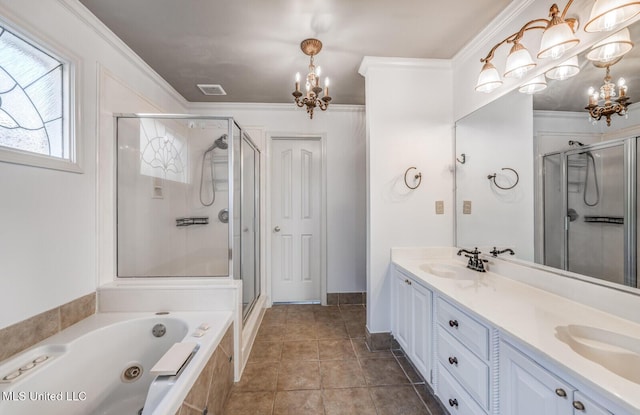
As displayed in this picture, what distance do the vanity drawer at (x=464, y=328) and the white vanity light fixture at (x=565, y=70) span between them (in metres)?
1.36

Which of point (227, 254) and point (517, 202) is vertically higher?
point (517, 202)

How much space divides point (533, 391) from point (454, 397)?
1.87 feet

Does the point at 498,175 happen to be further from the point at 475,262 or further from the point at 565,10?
the point at 565,10

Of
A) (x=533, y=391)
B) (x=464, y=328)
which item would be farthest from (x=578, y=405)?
(x=464, y=328)

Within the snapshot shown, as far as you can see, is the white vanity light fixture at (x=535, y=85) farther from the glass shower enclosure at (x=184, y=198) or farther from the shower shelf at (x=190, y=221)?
the shower shelf at (x=190, y=221)

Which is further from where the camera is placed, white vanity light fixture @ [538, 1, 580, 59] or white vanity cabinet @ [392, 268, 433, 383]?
white vanity cabinet @ [392, 268, 433, 383]

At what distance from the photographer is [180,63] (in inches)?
84.2

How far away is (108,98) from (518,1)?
9.12ft

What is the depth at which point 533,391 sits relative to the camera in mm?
887

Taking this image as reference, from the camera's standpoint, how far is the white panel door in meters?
3.15

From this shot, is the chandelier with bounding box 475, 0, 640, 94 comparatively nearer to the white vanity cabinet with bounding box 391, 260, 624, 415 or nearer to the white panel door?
the white vanity cabinet with bounding box 391, 260, 624, 415

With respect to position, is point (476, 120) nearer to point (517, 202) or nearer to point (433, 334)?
point (517, 202)

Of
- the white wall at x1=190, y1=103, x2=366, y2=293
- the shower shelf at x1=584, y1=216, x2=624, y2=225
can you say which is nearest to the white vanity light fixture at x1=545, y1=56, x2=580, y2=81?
the shower shelf at x1=584, y1=216, x2=624, y2=225

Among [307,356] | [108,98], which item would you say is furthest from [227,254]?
[108,98]
